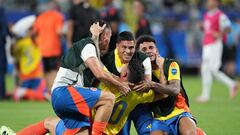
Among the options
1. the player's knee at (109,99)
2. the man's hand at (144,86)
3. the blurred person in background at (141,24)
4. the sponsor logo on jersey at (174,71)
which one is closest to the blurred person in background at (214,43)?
the blurred person in background at (141,24)

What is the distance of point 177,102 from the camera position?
925cm

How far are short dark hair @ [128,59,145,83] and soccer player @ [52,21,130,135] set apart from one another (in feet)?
0.76

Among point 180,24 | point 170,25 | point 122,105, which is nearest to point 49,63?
point 122,105

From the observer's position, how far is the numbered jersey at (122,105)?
29.8 ft

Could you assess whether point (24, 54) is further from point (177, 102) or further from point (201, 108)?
point (177, 102)

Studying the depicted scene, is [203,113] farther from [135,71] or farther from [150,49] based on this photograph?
[135,71]

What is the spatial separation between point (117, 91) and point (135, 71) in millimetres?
358

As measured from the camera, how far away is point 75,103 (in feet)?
27.9

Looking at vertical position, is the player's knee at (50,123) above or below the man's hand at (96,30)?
below

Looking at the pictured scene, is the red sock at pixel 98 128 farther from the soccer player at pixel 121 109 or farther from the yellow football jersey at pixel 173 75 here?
the yellow football jersey at pixel 173 75

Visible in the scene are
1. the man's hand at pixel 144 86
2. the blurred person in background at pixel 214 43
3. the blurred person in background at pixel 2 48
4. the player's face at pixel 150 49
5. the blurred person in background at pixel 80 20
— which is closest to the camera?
the man's hand at pixel 144 86

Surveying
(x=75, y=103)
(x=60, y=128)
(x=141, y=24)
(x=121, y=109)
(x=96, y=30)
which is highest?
(x=96, y=30)

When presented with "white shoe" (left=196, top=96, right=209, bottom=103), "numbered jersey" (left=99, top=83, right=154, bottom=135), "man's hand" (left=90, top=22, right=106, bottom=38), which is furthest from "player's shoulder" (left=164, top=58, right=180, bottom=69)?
"white shoe" (left=196, top=96, right=209, bottom=103)

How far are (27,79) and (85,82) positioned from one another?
7778 mm
